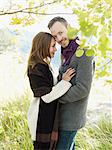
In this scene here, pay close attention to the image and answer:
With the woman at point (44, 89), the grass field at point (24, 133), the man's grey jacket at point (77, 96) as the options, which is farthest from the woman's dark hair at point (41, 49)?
the grass field at point (24, 133)

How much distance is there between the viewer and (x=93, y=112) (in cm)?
359

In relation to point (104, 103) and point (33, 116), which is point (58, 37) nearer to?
point (33, 116)

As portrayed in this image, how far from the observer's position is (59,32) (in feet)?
6.72

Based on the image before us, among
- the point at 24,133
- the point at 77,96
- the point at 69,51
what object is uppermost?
the point at 69,51

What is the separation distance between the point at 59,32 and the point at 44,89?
1.01ft

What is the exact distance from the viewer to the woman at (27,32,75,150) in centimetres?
203

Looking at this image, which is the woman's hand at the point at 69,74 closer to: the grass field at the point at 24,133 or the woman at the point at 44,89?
the woman at the point at 44,89

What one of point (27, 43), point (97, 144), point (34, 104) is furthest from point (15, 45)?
point (34, 104)

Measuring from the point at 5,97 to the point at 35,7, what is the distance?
1.46m

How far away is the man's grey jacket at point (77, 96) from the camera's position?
6.52 ft

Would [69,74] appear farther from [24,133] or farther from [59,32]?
[24,133]

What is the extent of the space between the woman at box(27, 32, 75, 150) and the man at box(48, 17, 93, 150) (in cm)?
3

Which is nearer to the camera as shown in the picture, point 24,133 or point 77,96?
point 77,96

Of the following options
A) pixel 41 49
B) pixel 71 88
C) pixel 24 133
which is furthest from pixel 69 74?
pixel 24 133
